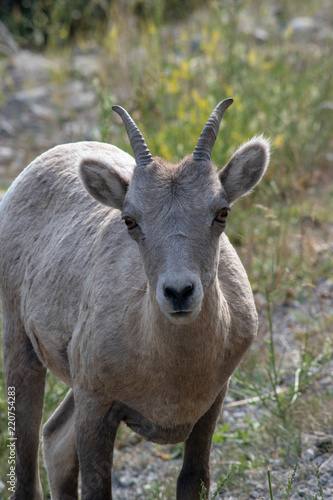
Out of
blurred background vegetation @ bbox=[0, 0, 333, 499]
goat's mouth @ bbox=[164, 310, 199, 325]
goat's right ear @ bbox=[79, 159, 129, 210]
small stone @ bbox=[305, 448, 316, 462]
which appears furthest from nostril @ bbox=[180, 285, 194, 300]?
small stone @ bbox=[305, 448, 316, 462]

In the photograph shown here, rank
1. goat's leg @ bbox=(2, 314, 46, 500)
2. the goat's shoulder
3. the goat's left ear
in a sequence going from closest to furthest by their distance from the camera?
the goat's left ear < the goat's shoulder < goat's leg @ bbox=(2, 314, 46, 500)

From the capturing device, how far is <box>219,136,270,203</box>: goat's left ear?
13.0 ft

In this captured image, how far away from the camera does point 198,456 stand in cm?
427

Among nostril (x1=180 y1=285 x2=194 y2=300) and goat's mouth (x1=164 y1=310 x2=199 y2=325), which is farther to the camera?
goat's mouth (x1=164 y1=310 x2=199 y2=325)

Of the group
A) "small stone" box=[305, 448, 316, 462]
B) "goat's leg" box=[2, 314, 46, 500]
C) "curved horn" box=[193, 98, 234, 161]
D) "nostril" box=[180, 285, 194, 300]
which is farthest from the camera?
"small stone" box=[305, 448, 316, 462]

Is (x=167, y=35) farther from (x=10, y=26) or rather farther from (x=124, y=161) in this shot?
(x=124, y=161)

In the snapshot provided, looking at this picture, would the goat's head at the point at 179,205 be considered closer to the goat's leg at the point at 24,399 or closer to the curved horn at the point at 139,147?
the curved horn at the point at 139,147

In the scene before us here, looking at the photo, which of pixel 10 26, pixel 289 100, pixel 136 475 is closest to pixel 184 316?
pixel 136 475

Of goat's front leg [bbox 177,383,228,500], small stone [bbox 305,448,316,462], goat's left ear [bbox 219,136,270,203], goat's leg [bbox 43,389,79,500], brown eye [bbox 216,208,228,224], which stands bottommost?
goat's leg [bbox 43,389,79,500]

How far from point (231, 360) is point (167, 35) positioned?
31.2 ft

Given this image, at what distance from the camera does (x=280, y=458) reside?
5246 mm

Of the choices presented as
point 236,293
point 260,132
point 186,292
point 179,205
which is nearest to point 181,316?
point 186,292

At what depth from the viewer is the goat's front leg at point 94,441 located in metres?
3.99

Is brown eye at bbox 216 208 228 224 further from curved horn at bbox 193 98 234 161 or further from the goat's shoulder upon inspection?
the goat's shoulder
